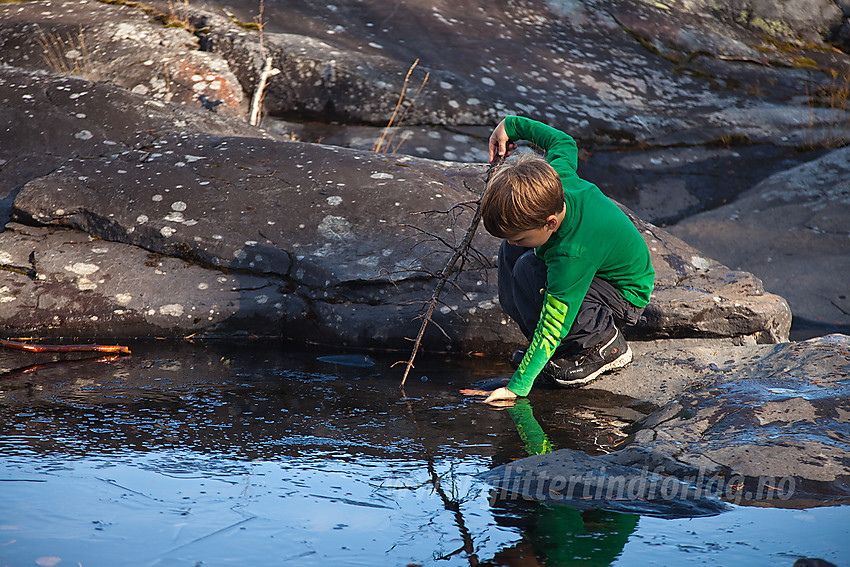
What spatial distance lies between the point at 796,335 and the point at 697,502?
3.56 m

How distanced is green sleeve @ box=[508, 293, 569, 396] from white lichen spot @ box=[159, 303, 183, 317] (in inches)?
84.0

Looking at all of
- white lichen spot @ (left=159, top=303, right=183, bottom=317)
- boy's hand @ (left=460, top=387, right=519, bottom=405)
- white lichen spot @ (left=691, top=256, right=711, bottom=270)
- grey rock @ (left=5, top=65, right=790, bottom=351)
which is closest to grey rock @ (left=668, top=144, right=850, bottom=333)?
white lichen spot @ (left=691, top=256, right=711, bottom=270)

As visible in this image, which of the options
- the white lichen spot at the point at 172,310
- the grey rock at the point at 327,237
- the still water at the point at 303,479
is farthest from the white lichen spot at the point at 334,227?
the still water at the point at 303,479

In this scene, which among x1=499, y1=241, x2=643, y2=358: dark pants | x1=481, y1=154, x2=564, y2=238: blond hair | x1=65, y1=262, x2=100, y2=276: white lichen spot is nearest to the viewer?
x1=481, y1=154, x2=564, y2=238: blond hair

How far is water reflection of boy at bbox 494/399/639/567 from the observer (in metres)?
1.94

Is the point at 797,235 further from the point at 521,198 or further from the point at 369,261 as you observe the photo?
the point at 521,198

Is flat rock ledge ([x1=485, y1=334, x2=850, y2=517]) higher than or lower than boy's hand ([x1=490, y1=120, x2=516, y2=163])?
lower

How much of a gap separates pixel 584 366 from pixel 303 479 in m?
1.64

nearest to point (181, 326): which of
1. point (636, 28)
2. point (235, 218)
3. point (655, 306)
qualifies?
point (235, 218)

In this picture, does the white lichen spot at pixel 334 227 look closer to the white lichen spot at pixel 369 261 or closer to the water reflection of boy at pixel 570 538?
the white lichen spot at pixel 369 261

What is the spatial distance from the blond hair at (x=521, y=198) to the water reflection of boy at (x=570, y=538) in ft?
3.78

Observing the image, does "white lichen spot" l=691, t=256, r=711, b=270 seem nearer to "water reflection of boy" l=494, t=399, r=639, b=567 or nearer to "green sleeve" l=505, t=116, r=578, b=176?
"green sleeve" l=505, t=116, r=578, b=176

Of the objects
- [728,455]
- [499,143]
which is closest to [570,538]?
[728,455]

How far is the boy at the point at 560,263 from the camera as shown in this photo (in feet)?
9.75
